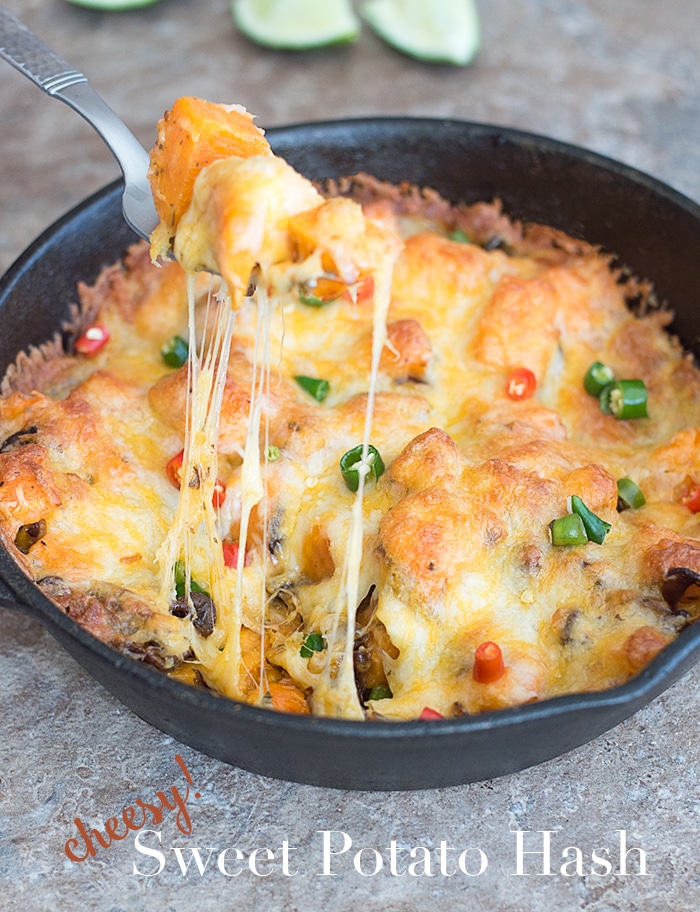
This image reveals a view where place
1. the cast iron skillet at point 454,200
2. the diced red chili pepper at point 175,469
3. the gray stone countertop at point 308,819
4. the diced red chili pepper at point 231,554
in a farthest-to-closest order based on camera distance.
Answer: the diced red chili pepper at point 175,469 < the diced red chili pepper at point 231,554 < the gray stone countertop at point 308,819 < the cast iron skillet at point 454,200

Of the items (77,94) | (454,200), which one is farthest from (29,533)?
(454,200)

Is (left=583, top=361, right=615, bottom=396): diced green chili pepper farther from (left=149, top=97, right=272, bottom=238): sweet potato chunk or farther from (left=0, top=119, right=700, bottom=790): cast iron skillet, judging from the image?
(left=149, top=97, right=272, bottom=238): sweet potato chunk

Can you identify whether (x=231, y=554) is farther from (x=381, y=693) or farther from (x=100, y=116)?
(x=100, y=116)

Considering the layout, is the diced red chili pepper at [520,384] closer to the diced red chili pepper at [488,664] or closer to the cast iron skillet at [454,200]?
the cast iron skillet at [454,200]

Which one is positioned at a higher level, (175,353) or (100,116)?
(100,116)

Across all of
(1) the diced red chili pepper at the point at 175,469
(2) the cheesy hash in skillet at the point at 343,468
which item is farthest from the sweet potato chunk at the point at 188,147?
(1) the diced red chili pepper at the point at 175,469

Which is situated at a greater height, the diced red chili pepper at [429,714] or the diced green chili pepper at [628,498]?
the diced green chili pepper at [628,498]

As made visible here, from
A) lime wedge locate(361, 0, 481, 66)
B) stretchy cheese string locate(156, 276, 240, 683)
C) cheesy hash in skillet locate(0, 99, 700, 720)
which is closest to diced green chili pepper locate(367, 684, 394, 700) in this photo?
cheesy hash in skillet locate(0, 99, 700, 720)
